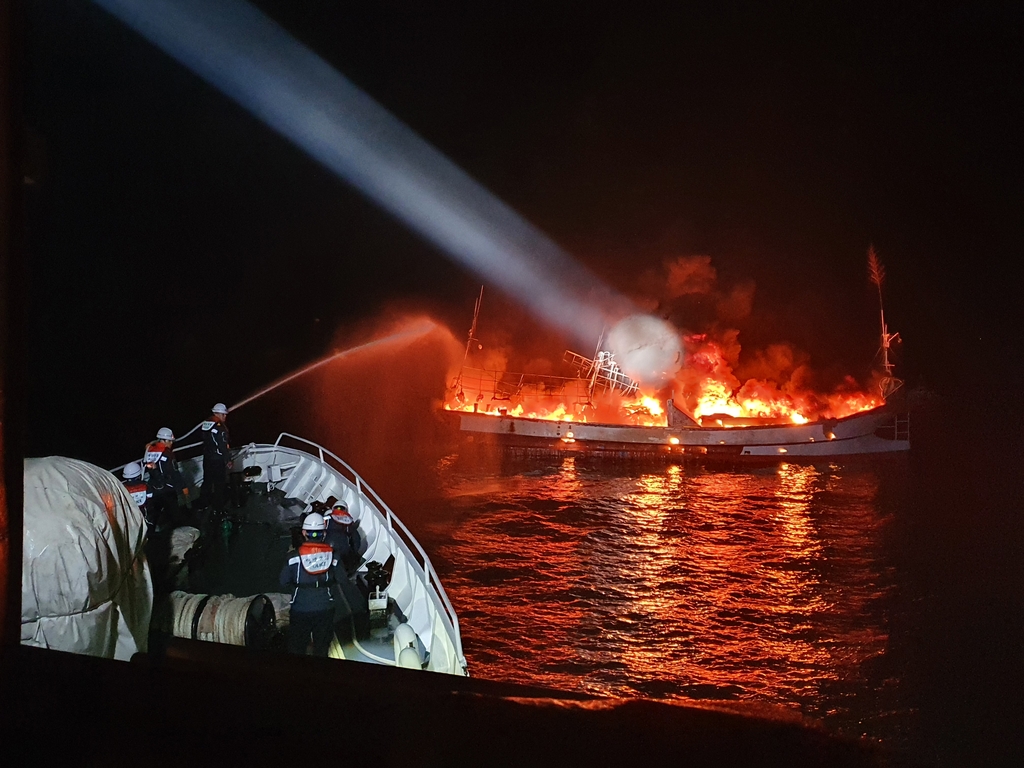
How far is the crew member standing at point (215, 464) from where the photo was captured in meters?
10.8

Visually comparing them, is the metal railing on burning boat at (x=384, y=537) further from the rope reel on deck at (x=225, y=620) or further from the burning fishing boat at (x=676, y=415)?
the burning fishing boat at (x=676, y=415)

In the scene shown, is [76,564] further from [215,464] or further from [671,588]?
[671,588]

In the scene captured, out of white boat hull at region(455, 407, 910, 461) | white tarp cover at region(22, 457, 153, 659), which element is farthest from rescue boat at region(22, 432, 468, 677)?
white boat hull at region(455, 407, 910, 461)

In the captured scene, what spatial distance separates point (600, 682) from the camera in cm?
1078

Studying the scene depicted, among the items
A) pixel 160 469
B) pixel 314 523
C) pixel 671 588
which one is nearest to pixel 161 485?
pixel 160 469

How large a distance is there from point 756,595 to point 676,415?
1740 centimetres

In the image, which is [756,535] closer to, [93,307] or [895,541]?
[895,541]

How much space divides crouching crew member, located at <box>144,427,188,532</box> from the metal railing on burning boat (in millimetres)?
2586

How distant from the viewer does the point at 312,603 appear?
6461 millimetres

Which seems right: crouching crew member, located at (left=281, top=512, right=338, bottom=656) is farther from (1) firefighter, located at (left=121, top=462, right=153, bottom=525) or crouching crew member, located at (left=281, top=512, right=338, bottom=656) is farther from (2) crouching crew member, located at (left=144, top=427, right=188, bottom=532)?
(2) crouching crew member, located at (left=144, top=427, right=188, bottom=532)

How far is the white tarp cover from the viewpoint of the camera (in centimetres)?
330

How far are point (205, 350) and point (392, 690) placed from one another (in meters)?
71.8

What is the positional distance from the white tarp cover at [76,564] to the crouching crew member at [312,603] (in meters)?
2.53

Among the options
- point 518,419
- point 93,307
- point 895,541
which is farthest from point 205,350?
point 895,541
